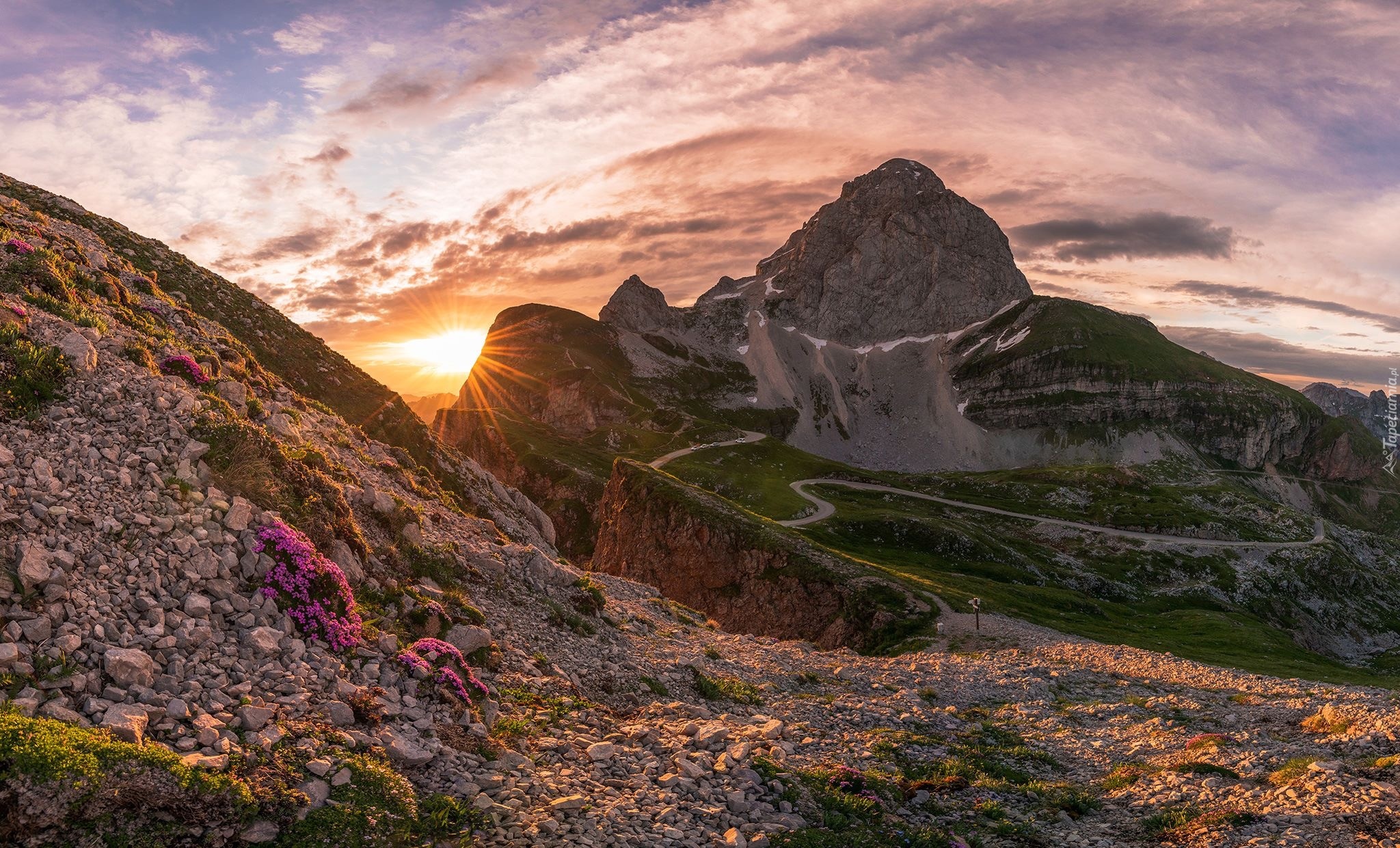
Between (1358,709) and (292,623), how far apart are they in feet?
130

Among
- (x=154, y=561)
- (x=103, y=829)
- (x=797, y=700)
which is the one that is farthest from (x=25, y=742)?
(x=797, y=700)

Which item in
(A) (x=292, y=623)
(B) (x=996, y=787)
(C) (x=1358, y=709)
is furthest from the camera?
(C) (x=1358, y=709)

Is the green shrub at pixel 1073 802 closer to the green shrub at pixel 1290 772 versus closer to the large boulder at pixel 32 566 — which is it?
the green shrub at pixel 1290 772

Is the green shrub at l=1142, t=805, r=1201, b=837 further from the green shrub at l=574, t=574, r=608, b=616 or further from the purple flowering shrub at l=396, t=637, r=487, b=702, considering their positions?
the green shrub at l=574, t=574, r=608, b=616

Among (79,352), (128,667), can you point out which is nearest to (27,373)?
(79,352)

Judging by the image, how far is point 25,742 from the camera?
457 inches

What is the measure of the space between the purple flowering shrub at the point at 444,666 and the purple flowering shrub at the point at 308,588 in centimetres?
157

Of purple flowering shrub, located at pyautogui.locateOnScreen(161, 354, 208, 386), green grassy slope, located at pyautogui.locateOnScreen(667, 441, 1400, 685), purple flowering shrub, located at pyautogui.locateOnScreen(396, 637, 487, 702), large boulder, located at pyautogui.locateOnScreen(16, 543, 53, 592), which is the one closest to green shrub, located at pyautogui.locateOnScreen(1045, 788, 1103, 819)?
purple flowering shrub, located at pyautogui.locateOnScreen(396, 637, 487, 702)

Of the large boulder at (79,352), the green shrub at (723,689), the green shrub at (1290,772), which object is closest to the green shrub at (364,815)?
the large boulder at (79,352)

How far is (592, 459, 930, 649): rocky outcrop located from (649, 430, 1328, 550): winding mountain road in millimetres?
44360

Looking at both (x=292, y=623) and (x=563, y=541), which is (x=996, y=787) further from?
(x=563, y=541)

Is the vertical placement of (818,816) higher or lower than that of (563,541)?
higher

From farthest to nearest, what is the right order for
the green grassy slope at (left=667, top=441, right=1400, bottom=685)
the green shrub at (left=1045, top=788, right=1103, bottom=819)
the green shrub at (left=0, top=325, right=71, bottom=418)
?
the green grassy slope at (left=667, top=441, right=1400, bottom=685) → the green shrub at (left=1045, top=788, right=1103, bottom=819) → the green shrub at (left=0, top=325, right=71, bottom=418)

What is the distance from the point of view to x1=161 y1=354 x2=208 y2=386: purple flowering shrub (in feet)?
82.0
